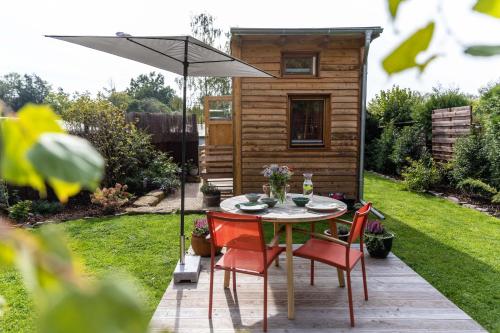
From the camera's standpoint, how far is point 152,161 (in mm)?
9227

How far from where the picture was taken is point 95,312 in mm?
148

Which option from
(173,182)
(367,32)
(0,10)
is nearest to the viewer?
(0,10)

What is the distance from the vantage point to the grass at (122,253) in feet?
10.8

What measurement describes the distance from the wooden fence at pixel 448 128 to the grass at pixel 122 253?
6428mm

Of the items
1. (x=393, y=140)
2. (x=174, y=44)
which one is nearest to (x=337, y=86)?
(x=174, y=44)

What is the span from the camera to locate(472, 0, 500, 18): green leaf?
30 cm

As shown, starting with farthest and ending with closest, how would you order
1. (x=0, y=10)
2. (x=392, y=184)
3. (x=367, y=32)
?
(x=392, y=184) → (x=367, y=32) → (x=0, y=10)

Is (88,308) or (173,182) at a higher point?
(88,308)

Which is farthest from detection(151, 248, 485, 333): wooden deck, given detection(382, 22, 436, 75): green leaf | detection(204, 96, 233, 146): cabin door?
detection(204, 96, 233, 146): cabin door

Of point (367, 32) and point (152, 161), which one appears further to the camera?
point (152, 161)

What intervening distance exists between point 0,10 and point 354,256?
9.89 ft

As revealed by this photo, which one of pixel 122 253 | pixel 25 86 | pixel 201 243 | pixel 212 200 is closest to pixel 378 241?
pixel 201 243

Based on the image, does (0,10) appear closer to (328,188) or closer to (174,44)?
(174,44)

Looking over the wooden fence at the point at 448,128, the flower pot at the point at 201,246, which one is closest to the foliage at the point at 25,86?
the wooden fence at the point at 448,128
